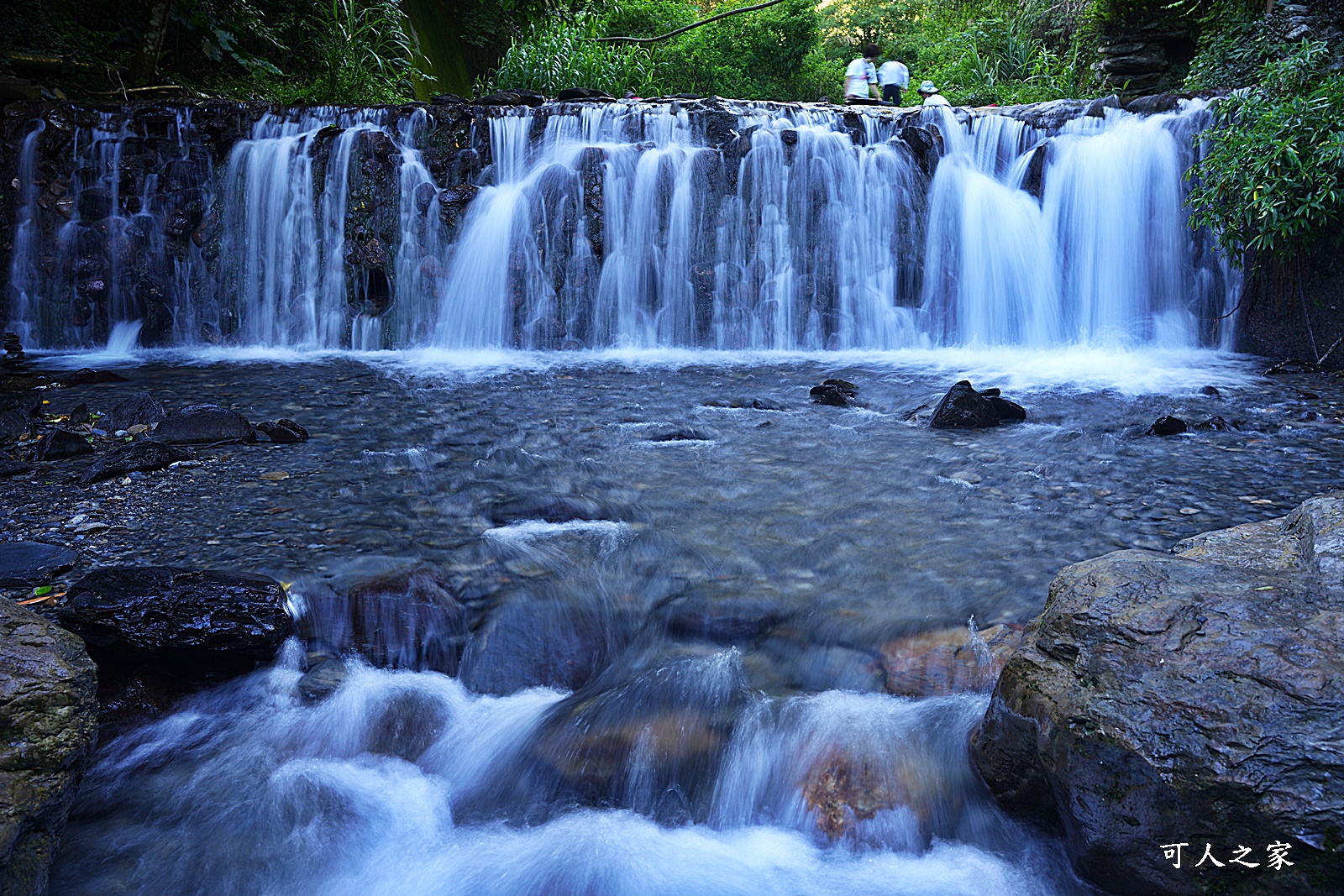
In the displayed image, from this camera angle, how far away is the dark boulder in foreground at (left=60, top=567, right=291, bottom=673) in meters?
2.75

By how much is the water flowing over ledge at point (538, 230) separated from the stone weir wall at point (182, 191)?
1.0 inches

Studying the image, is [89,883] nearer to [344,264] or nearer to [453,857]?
[453,857]

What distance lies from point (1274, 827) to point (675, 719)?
59.5 inches

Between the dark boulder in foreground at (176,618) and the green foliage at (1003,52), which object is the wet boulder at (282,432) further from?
the green foliage at (1003,52)

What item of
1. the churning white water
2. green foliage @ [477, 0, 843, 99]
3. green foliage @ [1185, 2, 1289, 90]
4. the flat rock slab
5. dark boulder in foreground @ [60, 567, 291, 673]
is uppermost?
green foliage @ [477, 0, 843, 99]

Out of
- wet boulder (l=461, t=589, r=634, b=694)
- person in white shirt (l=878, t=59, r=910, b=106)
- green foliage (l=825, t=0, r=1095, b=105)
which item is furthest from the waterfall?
green foliage (l=825, t=0, r=1095, b=105)

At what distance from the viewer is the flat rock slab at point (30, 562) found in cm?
310

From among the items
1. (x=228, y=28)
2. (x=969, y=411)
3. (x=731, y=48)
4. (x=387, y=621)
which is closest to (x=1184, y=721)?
(x=387, y=621)

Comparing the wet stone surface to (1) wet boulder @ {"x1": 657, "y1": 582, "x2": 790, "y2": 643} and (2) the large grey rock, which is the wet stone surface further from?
(2) the large grey rock

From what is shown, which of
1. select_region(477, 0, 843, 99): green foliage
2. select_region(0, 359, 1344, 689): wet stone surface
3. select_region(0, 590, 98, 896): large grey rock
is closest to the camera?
select_region(0, 590, 98, 896): large grey rock

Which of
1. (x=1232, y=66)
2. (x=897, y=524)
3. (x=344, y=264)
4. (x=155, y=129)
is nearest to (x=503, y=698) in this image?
(x=897, y=524)

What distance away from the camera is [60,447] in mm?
4707

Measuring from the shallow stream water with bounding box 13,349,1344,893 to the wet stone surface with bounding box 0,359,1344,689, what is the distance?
0.02m

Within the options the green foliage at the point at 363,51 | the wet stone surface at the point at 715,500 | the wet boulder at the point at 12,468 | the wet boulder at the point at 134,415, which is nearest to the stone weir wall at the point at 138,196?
the green foliage at the point at 363,51
